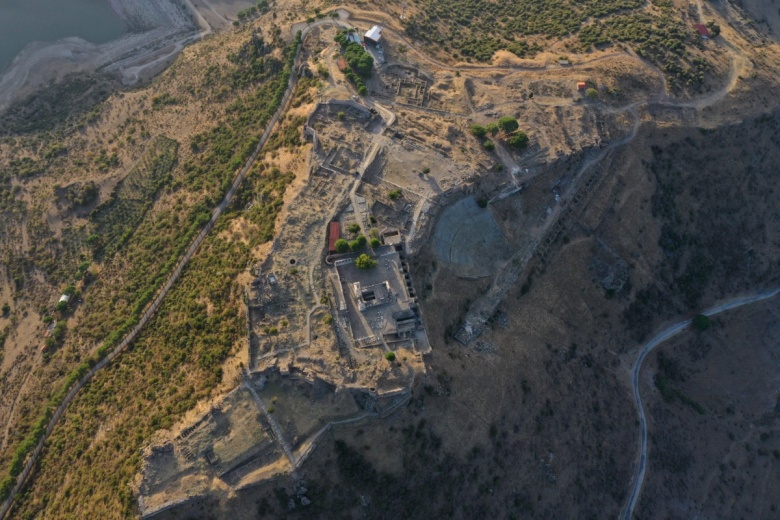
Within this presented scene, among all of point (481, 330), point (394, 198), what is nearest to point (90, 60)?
point (394, 198)

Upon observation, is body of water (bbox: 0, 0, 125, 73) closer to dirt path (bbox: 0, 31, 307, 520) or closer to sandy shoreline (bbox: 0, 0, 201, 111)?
sandy shoreline (bbox: 0, 0, 201, 111)

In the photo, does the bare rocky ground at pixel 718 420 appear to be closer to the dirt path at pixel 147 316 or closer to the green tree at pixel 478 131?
the green tree at pixel 478 131

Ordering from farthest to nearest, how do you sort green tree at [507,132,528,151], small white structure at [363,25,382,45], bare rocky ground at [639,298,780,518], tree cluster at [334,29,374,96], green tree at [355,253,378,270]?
1. small white structure at [363,25,382,45]
2. tree cluster at [334,29,374,96]
3. green tree at [507,132,528,151]
4. bare rocky ground at [639,298,780,518]
5. green tree at [355,253,378,270]

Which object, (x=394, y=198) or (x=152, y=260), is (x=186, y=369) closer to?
(x=152, y=260)

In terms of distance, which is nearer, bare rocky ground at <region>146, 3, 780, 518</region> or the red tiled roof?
bare rocky ground at <region>146, 3, 780, 518</region>

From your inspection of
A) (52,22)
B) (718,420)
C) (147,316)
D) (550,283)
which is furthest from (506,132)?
(52,22)

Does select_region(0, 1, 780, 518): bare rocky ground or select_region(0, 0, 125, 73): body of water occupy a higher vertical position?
select_region(0, 0, 125, 73): body of water

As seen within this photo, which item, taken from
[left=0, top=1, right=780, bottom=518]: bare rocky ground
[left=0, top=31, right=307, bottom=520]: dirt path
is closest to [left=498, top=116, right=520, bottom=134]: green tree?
[left=0, top=1, right=780, bottom=518]: bare rocky ground
